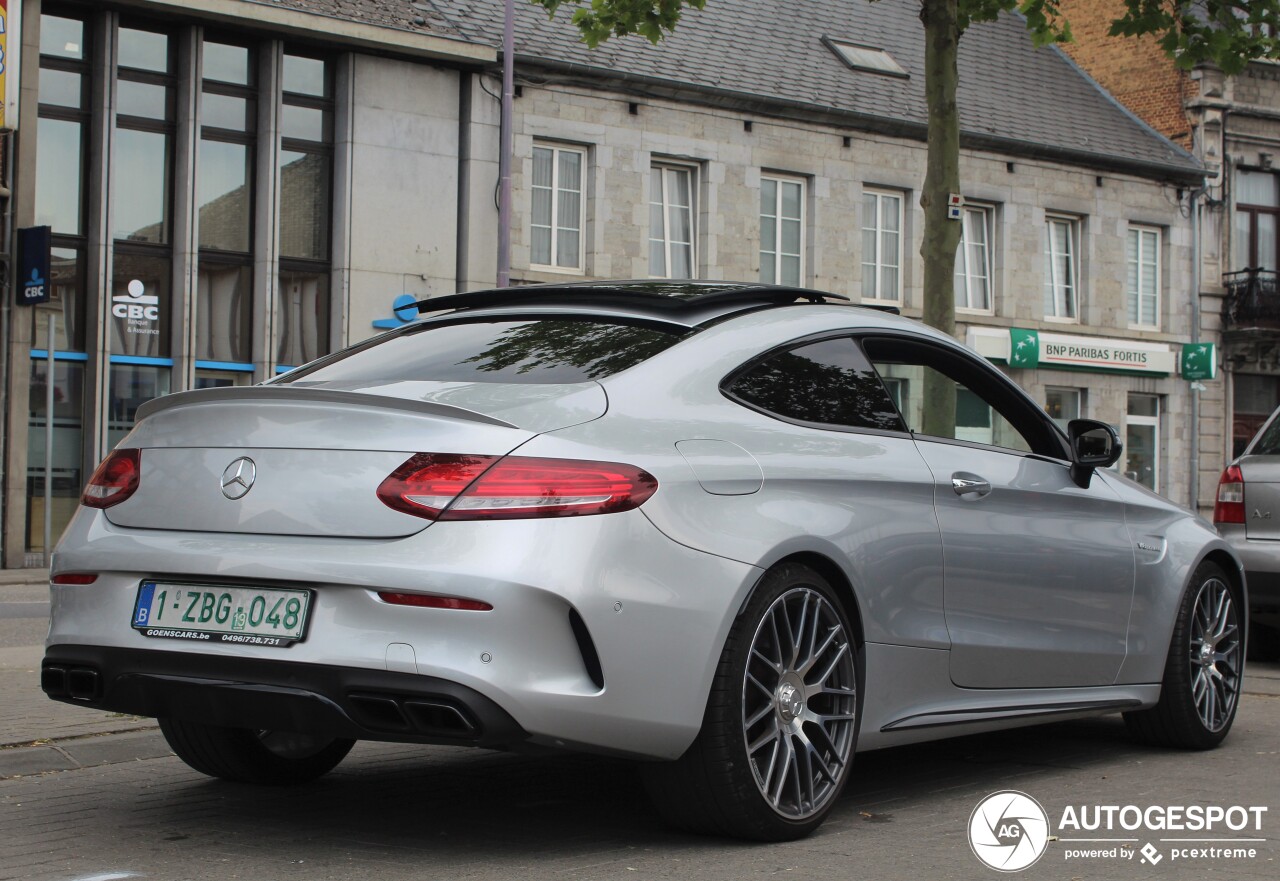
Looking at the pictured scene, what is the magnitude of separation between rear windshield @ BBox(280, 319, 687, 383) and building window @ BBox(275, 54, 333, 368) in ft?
61.9

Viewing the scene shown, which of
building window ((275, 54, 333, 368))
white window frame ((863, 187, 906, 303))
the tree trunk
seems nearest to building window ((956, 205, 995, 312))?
white window frame ((863, 187, 906, 303))

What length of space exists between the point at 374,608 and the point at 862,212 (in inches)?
1019

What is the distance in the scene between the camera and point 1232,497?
10398 mm

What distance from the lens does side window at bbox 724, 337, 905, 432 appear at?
512cm

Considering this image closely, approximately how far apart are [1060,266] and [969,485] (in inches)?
1085

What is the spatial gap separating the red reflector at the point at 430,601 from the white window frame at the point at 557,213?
21.5 m

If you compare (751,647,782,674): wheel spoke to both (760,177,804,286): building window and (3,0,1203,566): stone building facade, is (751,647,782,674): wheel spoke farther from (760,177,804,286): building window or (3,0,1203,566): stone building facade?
(760,177,804,286): building window

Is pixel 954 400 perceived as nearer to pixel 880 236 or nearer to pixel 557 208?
pixel 557 208

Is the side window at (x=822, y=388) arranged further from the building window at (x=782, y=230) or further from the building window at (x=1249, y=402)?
the building window at (x=1249, y=402)

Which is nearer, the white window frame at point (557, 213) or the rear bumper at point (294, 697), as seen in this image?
the rear bumper at point (294, 697)

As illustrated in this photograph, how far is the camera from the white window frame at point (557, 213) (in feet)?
84.4

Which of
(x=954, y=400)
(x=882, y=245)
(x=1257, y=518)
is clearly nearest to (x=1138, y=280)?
(x=882, y=245)

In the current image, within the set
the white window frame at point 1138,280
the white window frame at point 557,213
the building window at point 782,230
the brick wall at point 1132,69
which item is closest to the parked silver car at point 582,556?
the white window frame at point 557,213

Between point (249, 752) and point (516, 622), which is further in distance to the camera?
point (249, 752)
